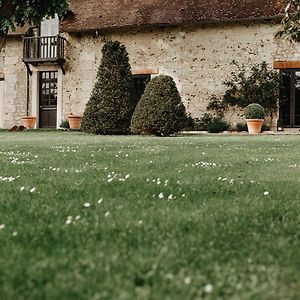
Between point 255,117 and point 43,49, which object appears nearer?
point 255,117

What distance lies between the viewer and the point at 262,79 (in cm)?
2170

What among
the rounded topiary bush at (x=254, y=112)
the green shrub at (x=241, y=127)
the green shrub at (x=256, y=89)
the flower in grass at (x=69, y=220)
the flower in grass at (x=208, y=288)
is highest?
the green shrub at (x=256, y=89)

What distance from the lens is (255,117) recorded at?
20.2 m

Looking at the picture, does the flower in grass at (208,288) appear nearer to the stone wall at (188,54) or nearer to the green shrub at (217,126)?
the green shrub at (217,126)

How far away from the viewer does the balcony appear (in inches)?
988

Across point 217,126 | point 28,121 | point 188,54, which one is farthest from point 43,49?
point 217,126

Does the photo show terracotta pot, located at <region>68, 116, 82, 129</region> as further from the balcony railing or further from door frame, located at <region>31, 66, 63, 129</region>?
the balcony railing

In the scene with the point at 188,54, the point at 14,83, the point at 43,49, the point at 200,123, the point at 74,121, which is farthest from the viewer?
the point at 14,83

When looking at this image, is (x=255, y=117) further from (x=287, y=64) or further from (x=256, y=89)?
(x=287, y=64)

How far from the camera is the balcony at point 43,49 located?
25.1m

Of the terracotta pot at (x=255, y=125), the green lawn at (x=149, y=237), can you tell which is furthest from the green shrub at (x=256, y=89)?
the green lawn at (x=149, y=237)

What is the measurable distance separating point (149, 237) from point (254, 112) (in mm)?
18068

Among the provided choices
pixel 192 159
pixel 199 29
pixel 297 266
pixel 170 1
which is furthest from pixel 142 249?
pixel 170 1

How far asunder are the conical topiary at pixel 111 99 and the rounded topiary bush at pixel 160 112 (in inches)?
52.3
